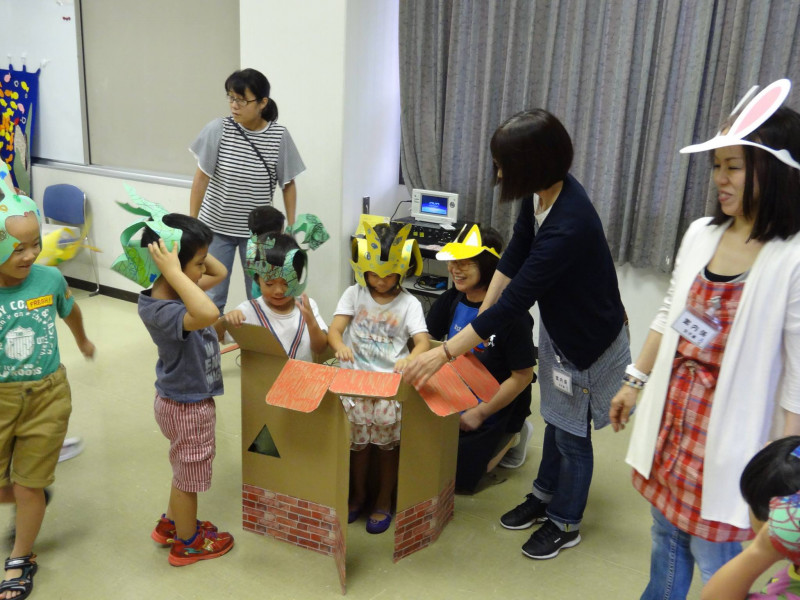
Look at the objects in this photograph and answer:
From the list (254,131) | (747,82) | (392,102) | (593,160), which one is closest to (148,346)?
(254,131)

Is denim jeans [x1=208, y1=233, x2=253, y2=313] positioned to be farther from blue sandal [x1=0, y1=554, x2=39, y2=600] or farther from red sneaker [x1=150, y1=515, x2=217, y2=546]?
blue sandal [x1=0, y1=554, x2=39, y2=600]

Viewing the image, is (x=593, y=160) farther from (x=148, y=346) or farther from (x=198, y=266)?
(x=148, y=346)

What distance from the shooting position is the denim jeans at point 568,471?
223 centimetres

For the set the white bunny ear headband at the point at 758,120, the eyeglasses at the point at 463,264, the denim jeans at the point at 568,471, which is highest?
the white bunny ear headband at the point at 758,120

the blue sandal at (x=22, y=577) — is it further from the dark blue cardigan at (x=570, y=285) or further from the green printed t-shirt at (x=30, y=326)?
the dark blue cardigan at (x=570, y=285)

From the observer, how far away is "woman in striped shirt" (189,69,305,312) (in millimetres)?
3295

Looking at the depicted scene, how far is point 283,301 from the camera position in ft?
7.61

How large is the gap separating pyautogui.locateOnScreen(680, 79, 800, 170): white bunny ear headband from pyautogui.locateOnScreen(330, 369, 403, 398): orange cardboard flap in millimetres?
1024

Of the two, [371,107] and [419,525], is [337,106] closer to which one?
[371,107]

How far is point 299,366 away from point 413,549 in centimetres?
76

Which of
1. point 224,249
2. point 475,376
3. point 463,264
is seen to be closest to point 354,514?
point 475,376

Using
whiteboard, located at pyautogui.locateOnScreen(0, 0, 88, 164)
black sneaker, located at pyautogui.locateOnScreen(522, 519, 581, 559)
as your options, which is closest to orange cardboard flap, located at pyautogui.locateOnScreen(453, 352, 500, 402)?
black sneaker, located at pyautogui.locateOnScreen(522, 519, 581, 559)

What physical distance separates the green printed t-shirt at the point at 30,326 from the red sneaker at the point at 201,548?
69 centimetres

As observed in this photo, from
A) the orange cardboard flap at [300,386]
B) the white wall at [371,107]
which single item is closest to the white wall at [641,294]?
the white wall at [371,107]
